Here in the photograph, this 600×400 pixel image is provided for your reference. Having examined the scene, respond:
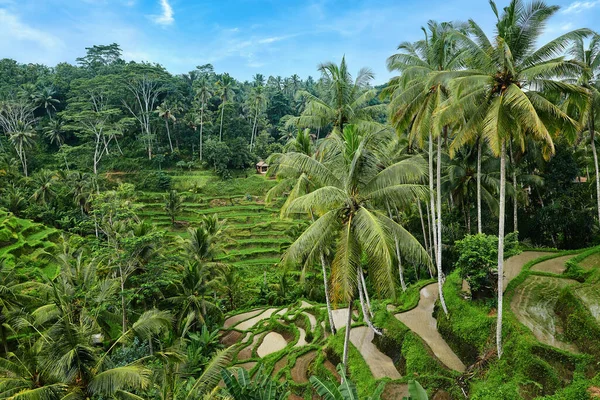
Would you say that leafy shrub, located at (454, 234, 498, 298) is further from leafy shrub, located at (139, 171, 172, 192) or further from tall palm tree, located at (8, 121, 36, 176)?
tall palm tree, located at (8, 121, 36, 176)

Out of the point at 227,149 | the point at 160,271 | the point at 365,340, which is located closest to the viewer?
the point at 365,340

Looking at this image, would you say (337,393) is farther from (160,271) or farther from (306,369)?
(160,271)

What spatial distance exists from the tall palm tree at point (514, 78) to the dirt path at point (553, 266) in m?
5.78

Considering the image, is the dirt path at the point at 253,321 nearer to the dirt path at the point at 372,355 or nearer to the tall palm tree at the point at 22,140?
the dirt path at the point at 372,355

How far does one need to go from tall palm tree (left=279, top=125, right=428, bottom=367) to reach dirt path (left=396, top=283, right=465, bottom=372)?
4.17 meters

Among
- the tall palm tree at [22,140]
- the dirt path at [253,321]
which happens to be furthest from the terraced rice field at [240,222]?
the tall palm tree at [22,140]

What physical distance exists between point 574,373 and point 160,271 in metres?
15.9

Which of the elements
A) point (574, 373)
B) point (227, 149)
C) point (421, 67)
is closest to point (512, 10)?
point (421, 67)

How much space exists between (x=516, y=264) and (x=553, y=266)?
1342 millimetres

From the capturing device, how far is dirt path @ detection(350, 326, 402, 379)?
11617 millimetres

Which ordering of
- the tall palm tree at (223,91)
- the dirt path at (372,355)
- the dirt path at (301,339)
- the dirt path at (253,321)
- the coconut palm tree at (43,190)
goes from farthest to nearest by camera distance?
1. the tall palm tree at (223,91)
2. the coconut palm tree at (43,190)
3. the dirt path at (253,321)
4. the dirt path at (301,339)
5. the dirt path at (372,355)

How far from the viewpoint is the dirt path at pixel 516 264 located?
44.3 feet

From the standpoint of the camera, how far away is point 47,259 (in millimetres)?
26422

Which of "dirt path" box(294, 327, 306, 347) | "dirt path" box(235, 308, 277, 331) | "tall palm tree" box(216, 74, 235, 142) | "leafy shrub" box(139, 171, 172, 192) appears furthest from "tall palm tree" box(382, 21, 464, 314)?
"tall palm tree" box(216, 74, 235, 142)
